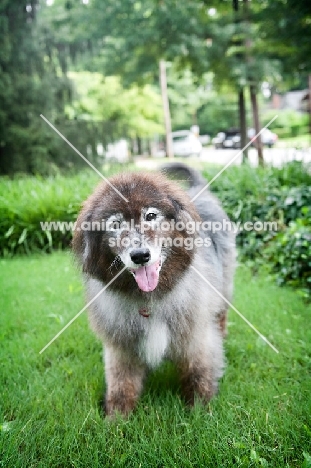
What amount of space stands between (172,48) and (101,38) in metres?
2.77

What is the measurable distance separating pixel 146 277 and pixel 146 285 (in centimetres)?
4

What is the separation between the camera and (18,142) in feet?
35.0

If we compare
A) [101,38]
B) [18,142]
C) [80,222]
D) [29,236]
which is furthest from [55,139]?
[80,222]

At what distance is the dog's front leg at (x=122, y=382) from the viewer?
7.97ft

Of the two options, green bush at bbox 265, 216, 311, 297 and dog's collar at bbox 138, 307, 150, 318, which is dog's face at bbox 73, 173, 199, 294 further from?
green bush at bbox 265, 216, 311, 297

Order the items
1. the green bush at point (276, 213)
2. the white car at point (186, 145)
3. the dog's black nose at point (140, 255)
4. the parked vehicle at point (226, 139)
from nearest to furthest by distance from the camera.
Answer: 1. the dog's black nose at point (140, 255)
2. the green bush at point (276, 213)
3. the white car at point (186, 145)
4. the parked vehicle at point (226, 139)

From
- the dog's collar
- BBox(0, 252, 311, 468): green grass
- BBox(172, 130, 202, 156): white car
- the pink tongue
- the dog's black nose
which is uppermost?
BBox(172, 130, 202, 156): white car

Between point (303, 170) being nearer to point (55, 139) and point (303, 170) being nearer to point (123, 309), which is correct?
point (123, 309)

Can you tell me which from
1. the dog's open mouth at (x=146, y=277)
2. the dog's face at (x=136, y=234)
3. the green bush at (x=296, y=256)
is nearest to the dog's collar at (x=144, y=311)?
the dog's face at (x=136, y=234)

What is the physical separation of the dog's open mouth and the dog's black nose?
0.08 metres

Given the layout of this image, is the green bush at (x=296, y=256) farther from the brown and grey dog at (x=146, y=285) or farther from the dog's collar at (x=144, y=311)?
the dog's collar at (x=144, y=311)

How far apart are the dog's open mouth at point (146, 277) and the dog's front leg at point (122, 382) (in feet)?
2.00

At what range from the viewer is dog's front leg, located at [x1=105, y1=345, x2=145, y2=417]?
243cm

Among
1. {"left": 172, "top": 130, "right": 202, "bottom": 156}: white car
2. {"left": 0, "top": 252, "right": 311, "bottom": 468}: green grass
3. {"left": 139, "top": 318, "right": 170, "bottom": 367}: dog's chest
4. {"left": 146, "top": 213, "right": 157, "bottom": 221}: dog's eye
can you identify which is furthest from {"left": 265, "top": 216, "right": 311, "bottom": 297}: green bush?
{"left": 172, "top": 130, "right": 202, "bottom": 156}: white car
